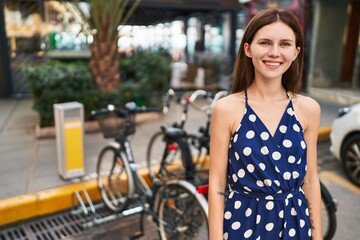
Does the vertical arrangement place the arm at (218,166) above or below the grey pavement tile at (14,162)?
above

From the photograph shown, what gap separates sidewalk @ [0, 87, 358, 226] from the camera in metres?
3.99

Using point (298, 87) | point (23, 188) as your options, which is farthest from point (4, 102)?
point (298, 87)

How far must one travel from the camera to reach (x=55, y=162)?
16.7 feet

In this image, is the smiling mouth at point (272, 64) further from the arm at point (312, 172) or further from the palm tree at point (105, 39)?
the palm tree at point (105, 39)

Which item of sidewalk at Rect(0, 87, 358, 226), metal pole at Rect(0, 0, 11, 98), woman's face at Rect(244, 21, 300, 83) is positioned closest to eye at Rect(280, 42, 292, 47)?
woman's face at Rect(244, 21, 300, 83)

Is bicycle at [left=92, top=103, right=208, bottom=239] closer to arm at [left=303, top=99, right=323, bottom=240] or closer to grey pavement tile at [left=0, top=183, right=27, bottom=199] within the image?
grey pavement tile at [left=0, top=183, right=27, bottom=199]

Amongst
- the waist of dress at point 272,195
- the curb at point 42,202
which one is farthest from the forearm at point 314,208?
the curb at point 42,202

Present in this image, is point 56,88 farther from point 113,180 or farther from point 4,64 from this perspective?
point 4,64

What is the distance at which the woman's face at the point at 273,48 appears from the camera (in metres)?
1.55

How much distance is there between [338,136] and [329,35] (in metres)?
6.75

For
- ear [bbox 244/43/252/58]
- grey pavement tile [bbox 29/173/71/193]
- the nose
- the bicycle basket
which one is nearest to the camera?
the nose

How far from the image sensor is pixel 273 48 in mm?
1557

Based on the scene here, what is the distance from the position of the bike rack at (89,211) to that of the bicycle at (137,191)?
7cm

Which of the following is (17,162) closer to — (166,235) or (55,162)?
(55,162)
